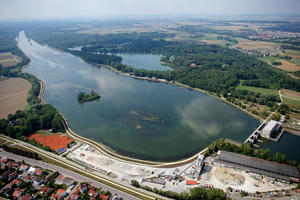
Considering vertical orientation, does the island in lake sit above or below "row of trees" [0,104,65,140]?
above

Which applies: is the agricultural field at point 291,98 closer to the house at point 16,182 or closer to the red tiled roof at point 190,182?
the red tiled roof at point 190,182

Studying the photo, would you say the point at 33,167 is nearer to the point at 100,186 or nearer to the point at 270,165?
the point at 100,186

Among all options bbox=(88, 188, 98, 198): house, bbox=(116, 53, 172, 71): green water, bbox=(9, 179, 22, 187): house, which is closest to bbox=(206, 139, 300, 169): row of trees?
bbox=(88, 188, 98, 198): house

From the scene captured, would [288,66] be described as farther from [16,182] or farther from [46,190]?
[16,182]

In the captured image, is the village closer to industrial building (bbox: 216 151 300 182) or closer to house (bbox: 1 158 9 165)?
house (bbox: 1 158 9 165)

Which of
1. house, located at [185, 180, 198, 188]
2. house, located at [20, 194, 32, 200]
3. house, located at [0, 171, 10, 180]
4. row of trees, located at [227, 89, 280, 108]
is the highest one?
row of trees, located at [227, 89, 280, 108]

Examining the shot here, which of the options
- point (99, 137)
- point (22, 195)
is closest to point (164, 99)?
point (99, 137)
